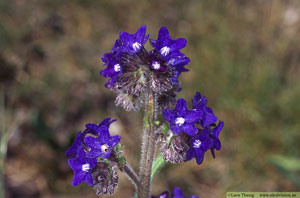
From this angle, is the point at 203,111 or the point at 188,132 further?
the point at 203,111

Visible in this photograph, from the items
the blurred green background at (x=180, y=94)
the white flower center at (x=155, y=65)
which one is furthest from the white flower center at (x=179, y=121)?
the blurred green background at (x=180, y=94)

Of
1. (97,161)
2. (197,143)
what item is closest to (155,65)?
(197,143)

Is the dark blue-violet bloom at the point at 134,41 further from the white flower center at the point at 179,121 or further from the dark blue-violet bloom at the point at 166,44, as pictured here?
the white flower center at the point at 179,121

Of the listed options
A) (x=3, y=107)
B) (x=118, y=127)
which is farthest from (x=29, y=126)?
(x=118, y=127)

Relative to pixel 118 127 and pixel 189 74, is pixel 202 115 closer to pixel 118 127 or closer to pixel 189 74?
pixel 118 127

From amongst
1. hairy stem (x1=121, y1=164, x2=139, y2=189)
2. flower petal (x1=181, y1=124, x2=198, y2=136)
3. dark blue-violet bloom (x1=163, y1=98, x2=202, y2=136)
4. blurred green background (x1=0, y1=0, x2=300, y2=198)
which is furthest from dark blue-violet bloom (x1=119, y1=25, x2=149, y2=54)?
blurred green background (x1=0, y1=0, x2=300, y2=198)

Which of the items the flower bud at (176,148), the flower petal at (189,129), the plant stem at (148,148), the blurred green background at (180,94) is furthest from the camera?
the blurred green background at (180,94)

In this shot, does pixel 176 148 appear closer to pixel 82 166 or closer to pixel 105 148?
pixel 105 148
